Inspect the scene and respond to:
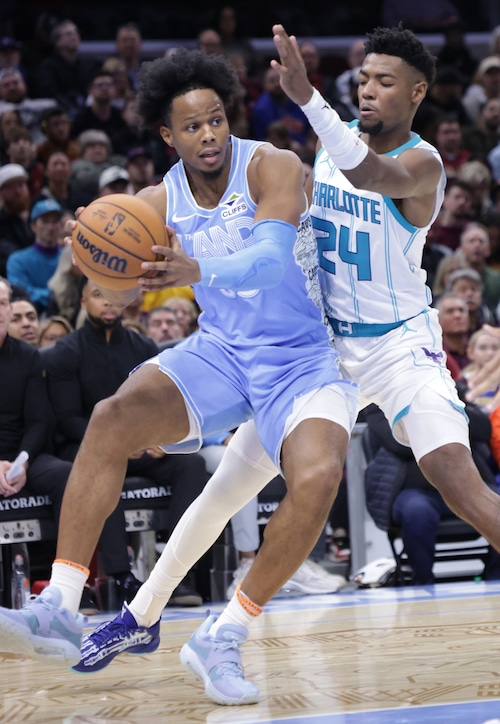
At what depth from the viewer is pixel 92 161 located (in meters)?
9.95

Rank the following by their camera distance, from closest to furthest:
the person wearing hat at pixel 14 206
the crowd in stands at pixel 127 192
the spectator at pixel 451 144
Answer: the crowd in stands at pixel 127 192
the person wearing hat at pixel 14 206
the spectator at pixel 451 144

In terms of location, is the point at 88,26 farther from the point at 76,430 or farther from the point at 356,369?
the point at 356,369

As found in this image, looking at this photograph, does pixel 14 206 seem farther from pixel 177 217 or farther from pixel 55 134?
pixel 177 217

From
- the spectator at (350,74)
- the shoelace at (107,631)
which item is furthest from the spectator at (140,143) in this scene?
the shoelace at (107,631)

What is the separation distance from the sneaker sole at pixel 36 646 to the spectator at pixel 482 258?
6298 millimetres

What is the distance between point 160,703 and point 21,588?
279 cm

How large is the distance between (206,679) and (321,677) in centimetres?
49

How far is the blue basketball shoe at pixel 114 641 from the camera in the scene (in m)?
3.69

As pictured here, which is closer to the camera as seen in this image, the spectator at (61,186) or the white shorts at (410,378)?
the white shorts at (410,378)

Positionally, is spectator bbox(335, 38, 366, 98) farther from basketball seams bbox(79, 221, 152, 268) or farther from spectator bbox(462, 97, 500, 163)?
basketball seams bbox(79, 221, 152, 268)

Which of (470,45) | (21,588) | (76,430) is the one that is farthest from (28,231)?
(470,45)

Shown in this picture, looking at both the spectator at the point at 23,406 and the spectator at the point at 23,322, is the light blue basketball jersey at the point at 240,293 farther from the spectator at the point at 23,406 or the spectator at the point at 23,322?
the spectator at the point at 23,322

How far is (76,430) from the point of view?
6.46m

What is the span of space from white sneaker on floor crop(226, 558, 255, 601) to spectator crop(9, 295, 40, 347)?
6.32ft
